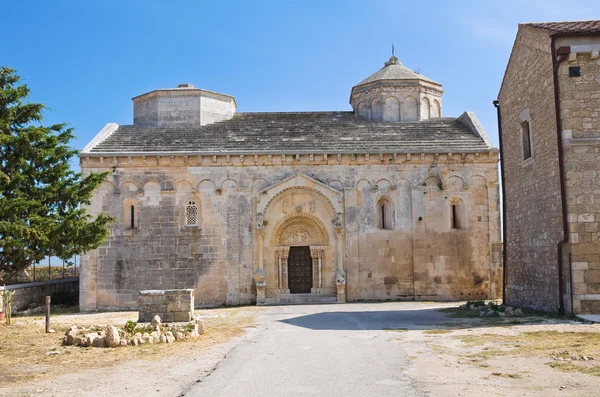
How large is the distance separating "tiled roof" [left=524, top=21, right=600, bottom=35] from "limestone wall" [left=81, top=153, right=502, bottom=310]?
28.4 feet

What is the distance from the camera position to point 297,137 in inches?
1031

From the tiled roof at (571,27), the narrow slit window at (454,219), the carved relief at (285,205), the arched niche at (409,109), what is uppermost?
the arched niche at (409,109)

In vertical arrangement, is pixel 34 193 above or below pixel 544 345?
above

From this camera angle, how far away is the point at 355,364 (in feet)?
31.6

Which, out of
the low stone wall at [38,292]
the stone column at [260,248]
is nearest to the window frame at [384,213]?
the stone column at [260,248]

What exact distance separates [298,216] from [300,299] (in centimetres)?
358

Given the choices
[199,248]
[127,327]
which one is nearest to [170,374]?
[127,327]

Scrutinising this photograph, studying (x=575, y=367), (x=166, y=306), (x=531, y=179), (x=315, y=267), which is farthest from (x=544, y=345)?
(x=315, y=267)

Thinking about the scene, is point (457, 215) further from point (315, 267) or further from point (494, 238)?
point (315, 267)

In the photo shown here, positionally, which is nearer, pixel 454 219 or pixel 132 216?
pixel 132 216

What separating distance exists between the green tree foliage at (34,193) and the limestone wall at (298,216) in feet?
30.6

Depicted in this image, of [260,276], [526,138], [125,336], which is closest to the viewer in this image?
[125,336]

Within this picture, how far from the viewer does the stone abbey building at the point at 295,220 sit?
957 inches

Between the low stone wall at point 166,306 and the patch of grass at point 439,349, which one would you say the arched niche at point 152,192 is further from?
the patch of grass at point 439,349
